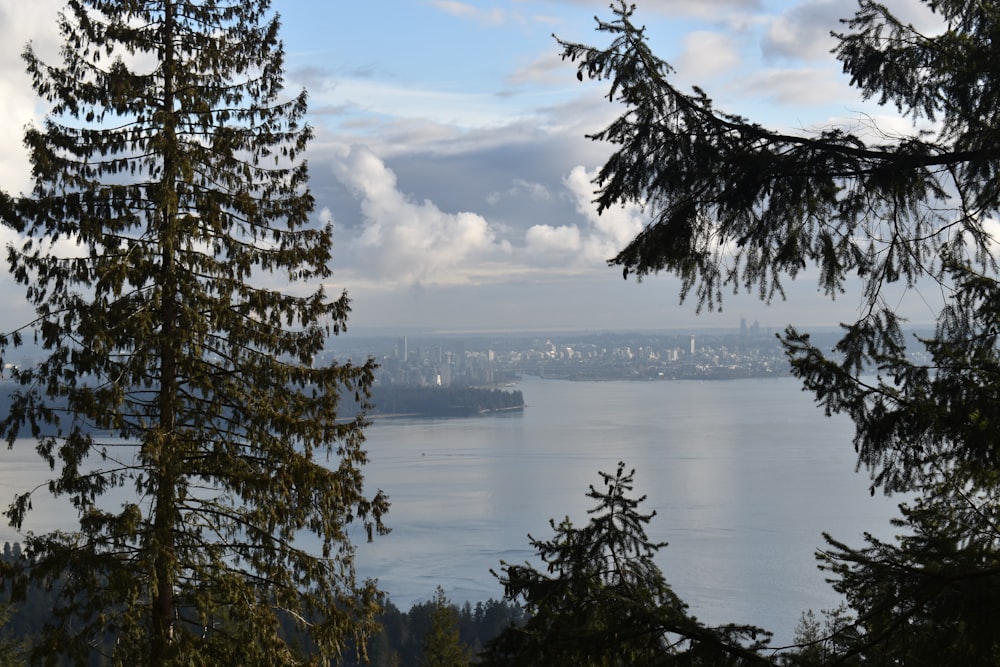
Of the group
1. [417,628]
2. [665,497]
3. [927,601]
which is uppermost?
[927,601]

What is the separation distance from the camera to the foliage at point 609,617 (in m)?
2.33

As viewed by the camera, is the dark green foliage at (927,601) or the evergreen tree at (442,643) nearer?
the dark green foliage at (927,601)

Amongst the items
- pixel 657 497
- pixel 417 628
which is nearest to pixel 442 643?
pixel 417 628

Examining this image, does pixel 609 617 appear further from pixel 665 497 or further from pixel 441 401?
pixel 441 401

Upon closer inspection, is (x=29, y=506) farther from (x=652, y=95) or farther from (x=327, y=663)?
(x=652, y=95)

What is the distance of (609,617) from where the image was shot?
2635 mm

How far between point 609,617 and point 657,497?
1492 inches

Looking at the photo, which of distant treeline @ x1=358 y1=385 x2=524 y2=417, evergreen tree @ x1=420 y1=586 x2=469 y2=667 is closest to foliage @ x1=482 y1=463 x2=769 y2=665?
evergreen tree @ x1=420 y1=586 x2=469 y2=667

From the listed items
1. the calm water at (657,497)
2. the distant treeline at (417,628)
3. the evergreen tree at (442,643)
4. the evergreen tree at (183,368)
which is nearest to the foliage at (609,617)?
the evergreen tree at (183,368)

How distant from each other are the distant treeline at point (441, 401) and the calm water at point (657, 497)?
8.03 meters

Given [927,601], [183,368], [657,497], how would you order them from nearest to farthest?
1. [927,601]
2. [183,368]
3. [657,497]

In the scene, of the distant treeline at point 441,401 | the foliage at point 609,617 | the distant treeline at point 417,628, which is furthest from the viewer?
the distant treeline at point 441,401

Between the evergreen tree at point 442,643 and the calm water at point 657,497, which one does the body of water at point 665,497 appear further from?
the evergreen tree at point 442,643

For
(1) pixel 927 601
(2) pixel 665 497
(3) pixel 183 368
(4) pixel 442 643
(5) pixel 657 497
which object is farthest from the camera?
(2) pixel 665 497
